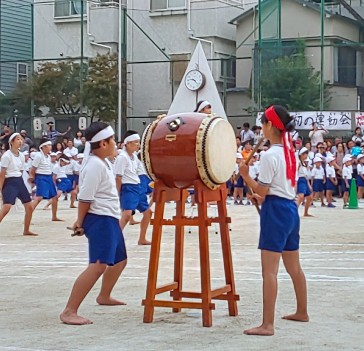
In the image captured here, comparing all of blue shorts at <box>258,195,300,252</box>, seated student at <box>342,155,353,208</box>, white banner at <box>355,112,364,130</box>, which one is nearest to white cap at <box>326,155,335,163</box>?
seated student at <box>342,155,353,208</box>

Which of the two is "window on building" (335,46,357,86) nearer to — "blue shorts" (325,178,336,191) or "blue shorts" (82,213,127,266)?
"blue shorts" (325,178,336,191)

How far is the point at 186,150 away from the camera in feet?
25.3

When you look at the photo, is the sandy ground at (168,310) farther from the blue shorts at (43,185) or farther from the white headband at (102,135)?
the blue shorts at (43,185)

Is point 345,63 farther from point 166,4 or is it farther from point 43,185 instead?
point 43,185

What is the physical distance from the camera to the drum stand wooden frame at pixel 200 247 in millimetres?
7648

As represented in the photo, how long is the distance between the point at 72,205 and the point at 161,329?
15.9 meters

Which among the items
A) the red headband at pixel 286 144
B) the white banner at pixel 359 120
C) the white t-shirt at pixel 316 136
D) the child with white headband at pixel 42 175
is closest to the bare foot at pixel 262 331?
the red headband at pixel 286 144

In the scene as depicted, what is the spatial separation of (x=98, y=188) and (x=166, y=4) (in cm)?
3149

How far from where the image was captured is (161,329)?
7.40m

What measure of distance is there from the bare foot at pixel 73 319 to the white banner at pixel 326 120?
20925 mm

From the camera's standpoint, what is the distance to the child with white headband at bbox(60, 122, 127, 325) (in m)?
7.68

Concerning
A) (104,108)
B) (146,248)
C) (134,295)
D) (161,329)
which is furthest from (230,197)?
(161,329)

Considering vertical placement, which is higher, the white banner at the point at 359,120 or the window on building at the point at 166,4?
the window on building at the point at 166,4

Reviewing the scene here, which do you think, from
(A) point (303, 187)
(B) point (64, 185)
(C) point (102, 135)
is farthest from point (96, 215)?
(B) point (64, 185)
